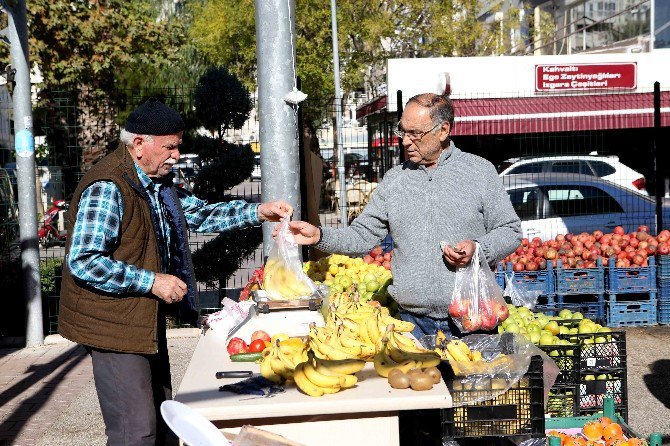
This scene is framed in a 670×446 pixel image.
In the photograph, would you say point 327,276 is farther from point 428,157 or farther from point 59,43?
point 59,43

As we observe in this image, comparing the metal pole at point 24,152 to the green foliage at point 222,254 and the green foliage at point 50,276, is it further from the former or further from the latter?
the green foliage at point 222,254

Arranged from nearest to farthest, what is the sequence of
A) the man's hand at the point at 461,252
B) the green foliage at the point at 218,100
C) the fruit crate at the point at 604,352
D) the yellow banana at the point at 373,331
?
the yellow banana at the point at 373,331 → the man's hand at the point at 461,252 → the fruit crate at the point at 604,352 → the green foliage at the point at 218,100

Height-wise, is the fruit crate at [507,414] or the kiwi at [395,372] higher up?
the kiwi at [395,372]

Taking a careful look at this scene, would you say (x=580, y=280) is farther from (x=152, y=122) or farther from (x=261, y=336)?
(x=152, y=122)

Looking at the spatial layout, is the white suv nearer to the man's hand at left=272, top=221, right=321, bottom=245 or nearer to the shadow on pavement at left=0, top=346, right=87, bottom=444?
the shadow on pavement at left=0, top=346, right=87, bottom=444

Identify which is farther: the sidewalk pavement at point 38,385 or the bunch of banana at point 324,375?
the sidewalk pavement at point 38,385

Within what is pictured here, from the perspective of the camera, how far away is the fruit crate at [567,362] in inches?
194

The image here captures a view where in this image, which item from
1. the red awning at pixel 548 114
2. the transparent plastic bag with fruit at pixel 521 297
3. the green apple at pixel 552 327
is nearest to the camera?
the green apple at pixel 552 327

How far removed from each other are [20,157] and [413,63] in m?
14.8

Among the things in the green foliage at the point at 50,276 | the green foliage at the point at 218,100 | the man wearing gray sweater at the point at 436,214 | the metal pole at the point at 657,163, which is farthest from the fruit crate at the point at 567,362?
the metal pole at the point at 657,163

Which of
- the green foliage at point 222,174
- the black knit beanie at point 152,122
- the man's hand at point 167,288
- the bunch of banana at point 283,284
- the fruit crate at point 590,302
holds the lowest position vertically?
the fruit crate at point 590,302

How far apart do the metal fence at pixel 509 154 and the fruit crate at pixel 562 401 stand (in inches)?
156

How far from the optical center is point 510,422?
13.9 feet

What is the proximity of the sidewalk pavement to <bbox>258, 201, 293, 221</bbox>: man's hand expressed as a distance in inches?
112
